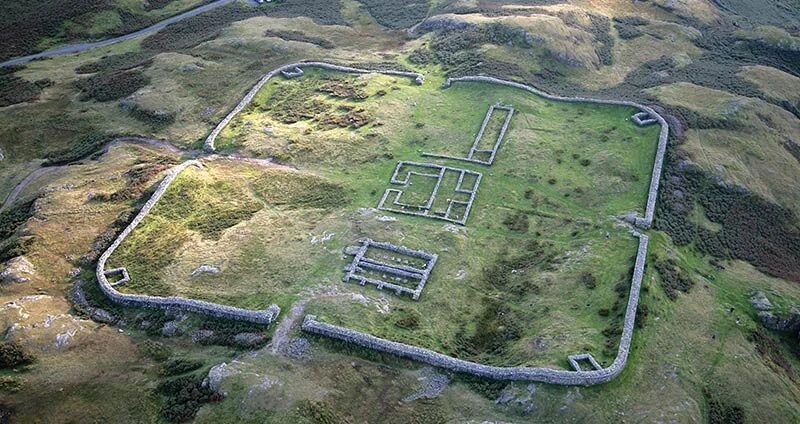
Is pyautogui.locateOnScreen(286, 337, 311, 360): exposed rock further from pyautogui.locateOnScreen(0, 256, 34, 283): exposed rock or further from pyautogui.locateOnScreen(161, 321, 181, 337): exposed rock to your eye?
pyautogui.locateOnScreen(0, 256, 34, 283): exposed rock

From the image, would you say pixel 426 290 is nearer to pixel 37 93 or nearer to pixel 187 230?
pixel 187 230

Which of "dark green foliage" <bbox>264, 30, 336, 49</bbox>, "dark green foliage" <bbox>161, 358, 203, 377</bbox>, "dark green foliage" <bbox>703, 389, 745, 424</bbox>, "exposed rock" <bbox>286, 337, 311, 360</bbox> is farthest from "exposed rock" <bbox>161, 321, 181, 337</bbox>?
"dark green foliage" <bbox>264, 30, 336, 49</bbox>

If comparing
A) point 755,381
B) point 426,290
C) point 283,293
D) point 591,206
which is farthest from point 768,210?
point 283,293

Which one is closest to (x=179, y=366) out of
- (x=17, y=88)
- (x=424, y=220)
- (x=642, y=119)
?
(x=424, y=220)

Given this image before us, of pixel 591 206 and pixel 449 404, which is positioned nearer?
pixel 449 404

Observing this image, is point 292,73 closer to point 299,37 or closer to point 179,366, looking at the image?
point 299,37

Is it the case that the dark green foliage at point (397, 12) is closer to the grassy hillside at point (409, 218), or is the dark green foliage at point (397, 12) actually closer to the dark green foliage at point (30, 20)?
the grassy hillside at point (409, 218)
